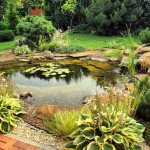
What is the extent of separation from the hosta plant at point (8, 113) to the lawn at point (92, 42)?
6.55 m

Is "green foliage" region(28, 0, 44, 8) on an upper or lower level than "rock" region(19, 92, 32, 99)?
upper

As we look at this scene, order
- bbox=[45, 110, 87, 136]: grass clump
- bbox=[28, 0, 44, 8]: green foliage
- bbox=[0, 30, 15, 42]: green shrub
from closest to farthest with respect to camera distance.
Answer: bbox=[45, 110, 87, 136]: grass clump → bbox=[0, 30, 15, 42]: green shrub → bbox=[28, 0, 44, 8]: green foliage

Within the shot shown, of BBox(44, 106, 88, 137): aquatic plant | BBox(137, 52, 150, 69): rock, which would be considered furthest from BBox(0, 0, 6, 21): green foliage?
BBox(44, 106, 88, 137): aquatic plant

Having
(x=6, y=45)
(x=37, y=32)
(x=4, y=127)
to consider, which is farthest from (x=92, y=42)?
(x=4, y=127)

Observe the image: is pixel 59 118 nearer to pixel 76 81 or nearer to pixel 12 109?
pixel 12 109

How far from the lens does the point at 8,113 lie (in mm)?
5137

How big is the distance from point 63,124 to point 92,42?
8651mm

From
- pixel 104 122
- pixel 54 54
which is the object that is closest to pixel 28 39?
pixel 54 54

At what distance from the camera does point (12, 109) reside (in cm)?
543

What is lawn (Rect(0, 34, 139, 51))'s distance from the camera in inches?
469

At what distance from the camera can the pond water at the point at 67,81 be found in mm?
6848

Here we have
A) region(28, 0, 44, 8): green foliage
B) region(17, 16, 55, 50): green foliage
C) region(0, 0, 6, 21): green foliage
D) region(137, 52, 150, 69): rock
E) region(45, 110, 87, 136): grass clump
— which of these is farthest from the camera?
region(28, 0, 44, 8): green foliage

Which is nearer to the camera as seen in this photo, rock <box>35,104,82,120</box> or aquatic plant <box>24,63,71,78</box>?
rock <box>35,104,82,120</box>

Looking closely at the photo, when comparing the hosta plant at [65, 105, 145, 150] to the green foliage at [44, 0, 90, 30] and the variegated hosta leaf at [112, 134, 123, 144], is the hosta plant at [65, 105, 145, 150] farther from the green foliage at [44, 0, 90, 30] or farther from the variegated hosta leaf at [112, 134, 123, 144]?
the green foliage at [44, 0, 90, 30]
